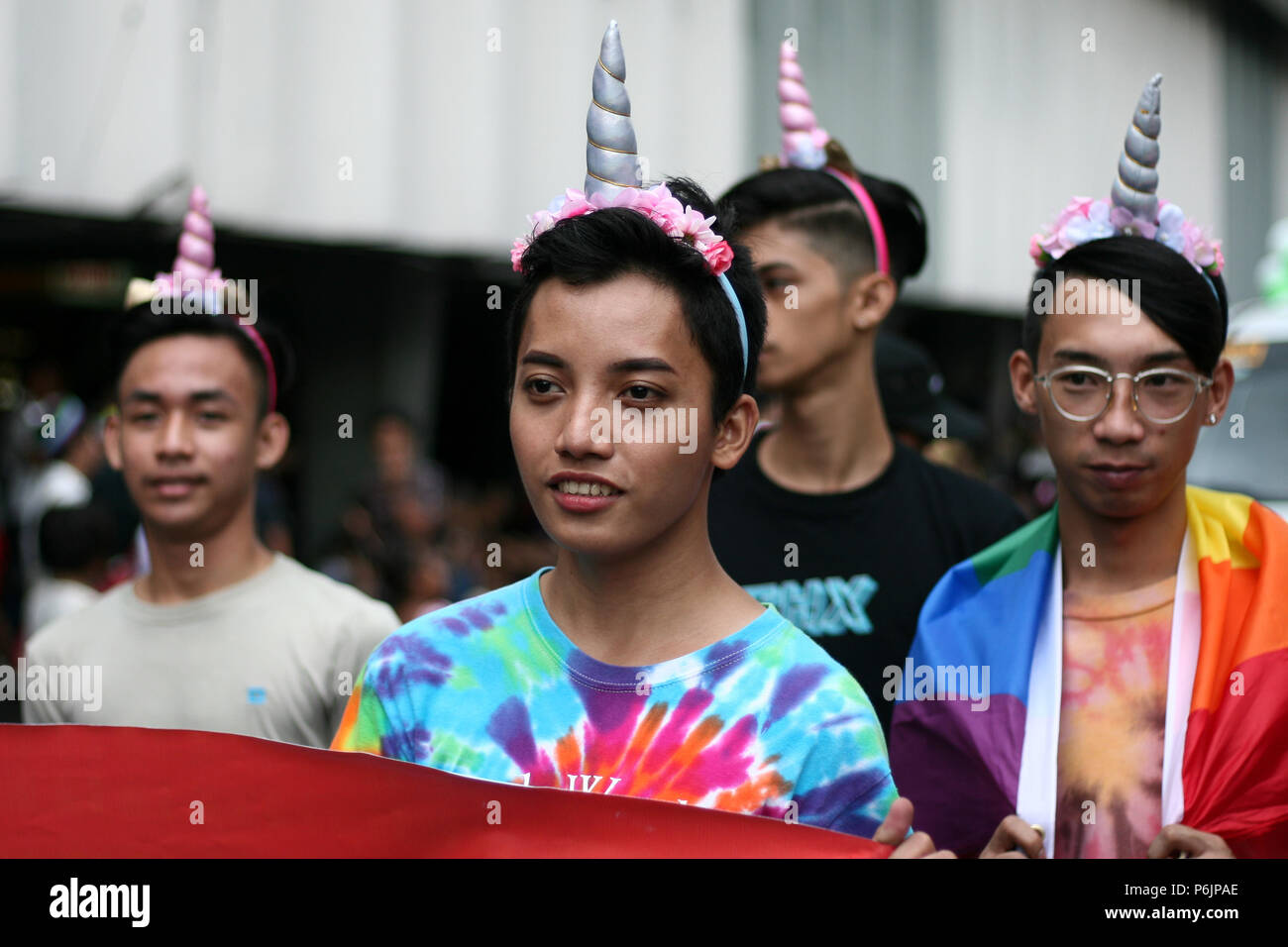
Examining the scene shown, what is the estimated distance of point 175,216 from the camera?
8422mm

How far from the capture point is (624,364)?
2178 millimetres

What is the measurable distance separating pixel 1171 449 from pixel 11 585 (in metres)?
7.29

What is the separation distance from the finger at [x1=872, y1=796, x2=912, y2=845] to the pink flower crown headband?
4.28 feet

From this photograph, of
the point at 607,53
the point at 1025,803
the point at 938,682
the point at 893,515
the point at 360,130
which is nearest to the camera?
the point at 607,53

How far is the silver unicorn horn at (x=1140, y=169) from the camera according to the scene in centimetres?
284

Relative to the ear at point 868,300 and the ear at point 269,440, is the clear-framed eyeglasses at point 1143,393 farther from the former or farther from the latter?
the ear at point 269,440

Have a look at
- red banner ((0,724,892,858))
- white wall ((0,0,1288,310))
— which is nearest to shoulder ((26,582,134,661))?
red banner ((0,724,892,858))

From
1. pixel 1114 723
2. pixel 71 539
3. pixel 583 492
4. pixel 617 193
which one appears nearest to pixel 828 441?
pixel 1114 723

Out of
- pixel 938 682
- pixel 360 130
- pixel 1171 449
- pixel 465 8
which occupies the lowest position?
pixel 938 682

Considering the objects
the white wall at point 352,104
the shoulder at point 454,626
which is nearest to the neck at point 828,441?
the shoulder at point 454,626

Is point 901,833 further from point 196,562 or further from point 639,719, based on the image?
point 196,562

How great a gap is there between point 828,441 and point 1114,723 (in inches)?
48.6
